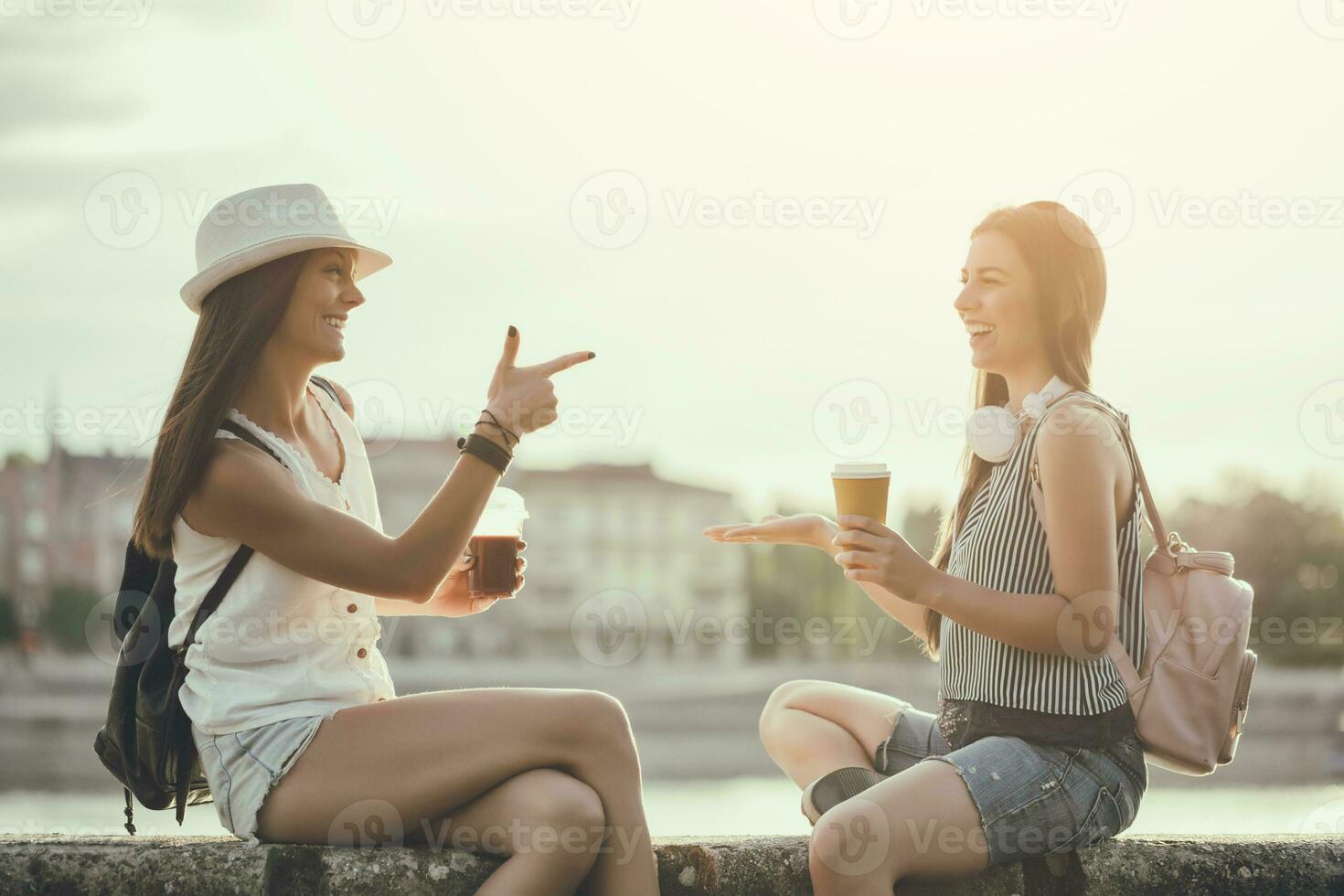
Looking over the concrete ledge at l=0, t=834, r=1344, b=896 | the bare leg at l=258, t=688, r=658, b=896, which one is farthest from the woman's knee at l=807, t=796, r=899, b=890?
the bare leg at l=258, t=688, r=658, b=896

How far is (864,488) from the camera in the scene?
2799 mm

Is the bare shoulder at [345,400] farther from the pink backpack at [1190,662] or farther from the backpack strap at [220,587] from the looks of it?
the pink backpack at [1190,662]

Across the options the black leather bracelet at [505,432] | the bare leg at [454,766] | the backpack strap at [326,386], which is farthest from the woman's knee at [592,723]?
the backpack strap at [326,386]

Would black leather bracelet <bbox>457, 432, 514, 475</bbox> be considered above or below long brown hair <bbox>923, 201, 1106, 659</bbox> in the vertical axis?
below

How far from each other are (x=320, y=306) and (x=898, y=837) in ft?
5.01

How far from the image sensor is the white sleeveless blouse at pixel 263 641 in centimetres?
245

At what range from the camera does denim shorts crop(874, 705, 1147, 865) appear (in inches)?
97.1

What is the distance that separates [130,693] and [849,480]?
1480 mm

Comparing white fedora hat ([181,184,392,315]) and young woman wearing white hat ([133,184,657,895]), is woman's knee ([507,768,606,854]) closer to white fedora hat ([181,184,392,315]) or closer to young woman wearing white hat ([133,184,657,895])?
young woman wearing white hat ([133,184,657,895])

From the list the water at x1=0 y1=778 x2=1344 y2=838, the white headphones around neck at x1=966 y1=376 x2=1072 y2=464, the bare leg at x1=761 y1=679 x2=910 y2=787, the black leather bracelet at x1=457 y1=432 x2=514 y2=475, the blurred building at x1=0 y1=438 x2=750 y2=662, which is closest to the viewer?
the black leather bracelet at x1=457 y1=432 x2=514 y2=475

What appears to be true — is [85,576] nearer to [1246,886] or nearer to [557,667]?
[557,667]

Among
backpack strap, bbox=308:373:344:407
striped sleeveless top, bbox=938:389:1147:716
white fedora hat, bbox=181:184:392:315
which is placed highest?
white fedora hat, bbox=181:184:392:315

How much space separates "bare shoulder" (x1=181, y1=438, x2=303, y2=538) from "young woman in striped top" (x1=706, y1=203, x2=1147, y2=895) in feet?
3.31

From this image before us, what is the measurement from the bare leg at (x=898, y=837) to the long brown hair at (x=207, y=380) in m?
1.33
